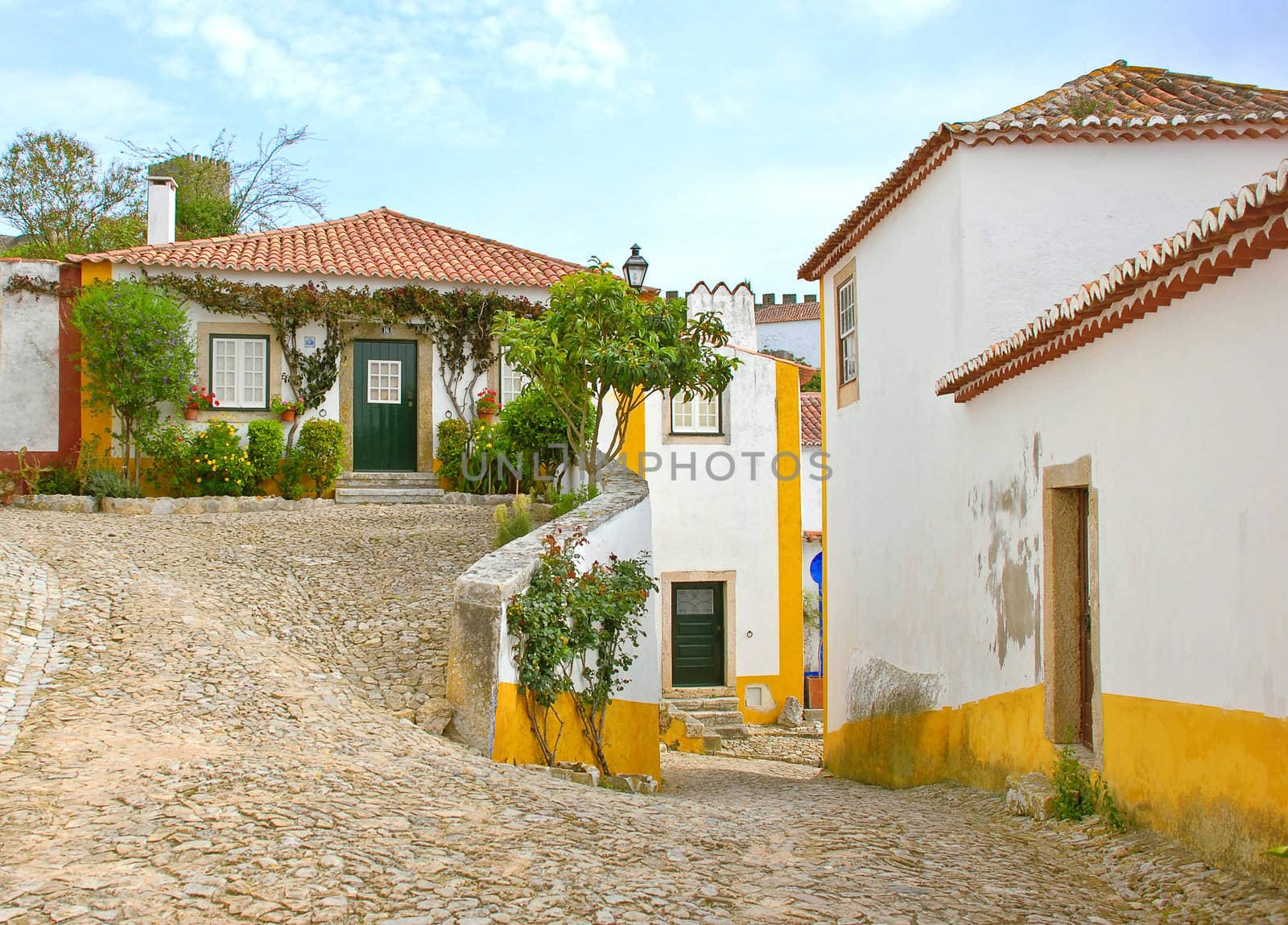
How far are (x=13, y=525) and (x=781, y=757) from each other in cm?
939

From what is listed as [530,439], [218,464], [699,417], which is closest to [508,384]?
[530,439]

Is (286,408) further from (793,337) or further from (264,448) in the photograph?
(793,337)

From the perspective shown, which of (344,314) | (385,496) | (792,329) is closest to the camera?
(385,496)

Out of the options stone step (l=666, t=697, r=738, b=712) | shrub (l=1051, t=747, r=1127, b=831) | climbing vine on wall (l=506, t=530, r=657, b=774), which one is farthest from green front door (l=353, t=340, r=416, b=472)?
shrub (l=1051, t=747, r=1127, b=831)

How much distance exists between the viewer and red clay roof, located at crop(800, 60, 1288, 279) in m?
8.36

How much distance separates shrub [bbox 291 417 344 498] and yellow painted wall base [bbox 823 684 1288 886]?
10.1 meters

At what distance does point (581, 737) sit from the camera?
8.23 metres

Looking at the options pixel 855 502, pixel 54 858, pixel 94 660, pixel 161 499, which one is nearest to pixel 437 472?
pixel 161 499

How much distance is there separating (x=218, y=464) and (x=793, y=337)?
3910cm

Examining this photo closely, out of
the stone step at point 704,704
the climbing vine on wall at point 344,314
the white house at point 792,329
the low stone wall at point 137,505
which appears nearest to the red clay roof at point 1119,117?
the climbing vine on wall at point 344,314

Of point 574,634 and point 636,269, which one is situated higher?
point 636,269

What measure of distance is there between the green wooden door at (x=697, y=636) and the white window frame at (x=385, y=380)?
16.9 feet

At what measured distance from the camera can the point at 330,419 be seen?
15977mm

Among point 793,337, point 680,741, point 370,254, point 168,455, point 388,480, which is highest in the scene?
point 793,337
